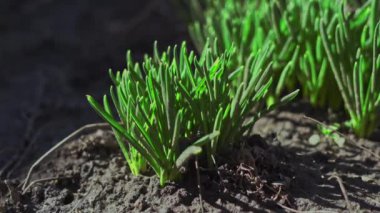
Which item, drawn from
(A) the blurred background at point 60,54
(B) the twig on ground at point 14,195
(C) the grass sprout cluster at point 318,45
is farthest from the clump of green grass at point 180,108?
(A) the blurred background at point 60,54

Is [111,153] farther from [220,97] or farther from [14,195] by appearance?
[220,97]

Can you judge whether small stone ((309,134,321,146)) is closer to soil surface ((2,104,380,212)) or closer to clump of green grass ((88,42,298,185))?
soil surface ((2,104,380,212))

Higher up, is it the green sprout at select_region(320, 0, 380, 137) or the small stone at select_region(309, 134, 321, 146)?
the green sprout at select_region(320, 0, 380, 137)

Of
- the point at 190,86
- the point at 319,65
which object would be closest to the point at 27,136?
the point at 190,86

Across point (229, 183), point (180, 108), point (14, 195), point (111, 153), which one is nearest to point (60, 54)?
point (111, 153)

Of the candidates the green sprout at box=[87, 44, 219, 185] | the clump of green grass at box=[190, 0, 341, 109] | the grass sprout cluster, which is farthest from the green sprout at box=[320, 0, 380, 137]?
the green sprout at box=[87, 44, 219, 185]

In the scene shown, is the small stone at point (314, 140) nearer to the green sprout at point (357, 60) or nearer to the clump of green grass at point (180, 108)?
the green sprout at point (357, 60)
